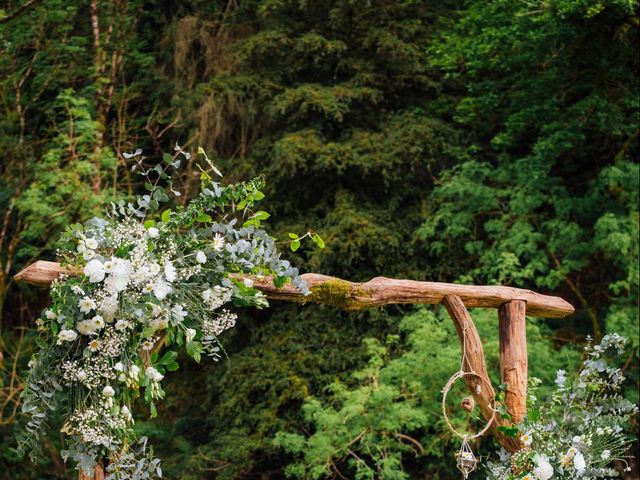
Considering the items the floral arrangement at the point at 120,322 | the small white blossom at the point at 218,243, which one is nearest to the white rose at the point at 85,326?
the floral arrangement at the point at 120,322

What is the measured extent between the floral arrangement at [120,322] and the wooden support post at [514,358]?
47.1 inches

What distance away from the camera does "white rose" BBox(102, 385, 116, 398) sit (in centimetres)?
256

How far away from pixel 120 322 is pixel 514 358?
1.69 meters

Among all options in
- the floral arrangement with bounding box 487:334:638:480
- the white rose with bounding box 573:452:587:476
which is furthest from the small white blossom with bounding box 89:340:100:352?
the white rose with bounding box 573:452:587:476

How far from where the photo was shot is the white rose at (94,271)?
2.57 meters

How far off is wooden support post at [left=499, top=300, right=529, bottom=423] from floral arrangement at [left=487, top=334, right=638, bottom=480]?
0.06m

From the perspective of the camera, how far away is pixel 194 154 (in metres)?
8.60

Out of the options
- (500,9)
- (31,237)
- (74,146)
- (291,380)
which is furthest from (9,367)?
(500,9)

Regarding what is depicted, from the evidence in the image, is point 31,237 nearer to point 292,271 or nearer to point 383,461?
point 383,461

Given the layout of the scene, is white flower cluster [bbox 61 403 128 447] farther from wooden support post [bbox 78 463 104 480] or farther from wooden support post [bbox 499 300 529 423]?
wooden support post [bbox 499 300 529 423]

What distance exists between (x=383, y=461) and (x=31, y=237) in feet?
12.8

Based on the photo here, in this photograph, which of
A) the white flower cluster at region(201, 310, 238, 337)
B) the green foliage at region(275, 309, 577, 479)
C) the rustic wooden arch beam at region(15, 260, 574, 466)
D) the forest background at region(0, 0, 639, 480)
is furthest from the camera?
the forest background at region(0, 0, 639, 480)

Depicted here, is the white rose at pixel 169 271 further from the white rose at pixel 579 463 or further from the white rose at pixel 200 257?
the white rose at pixel 579 463

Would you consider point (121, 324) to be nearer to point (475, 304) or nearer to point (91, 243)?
point (91, 243)
